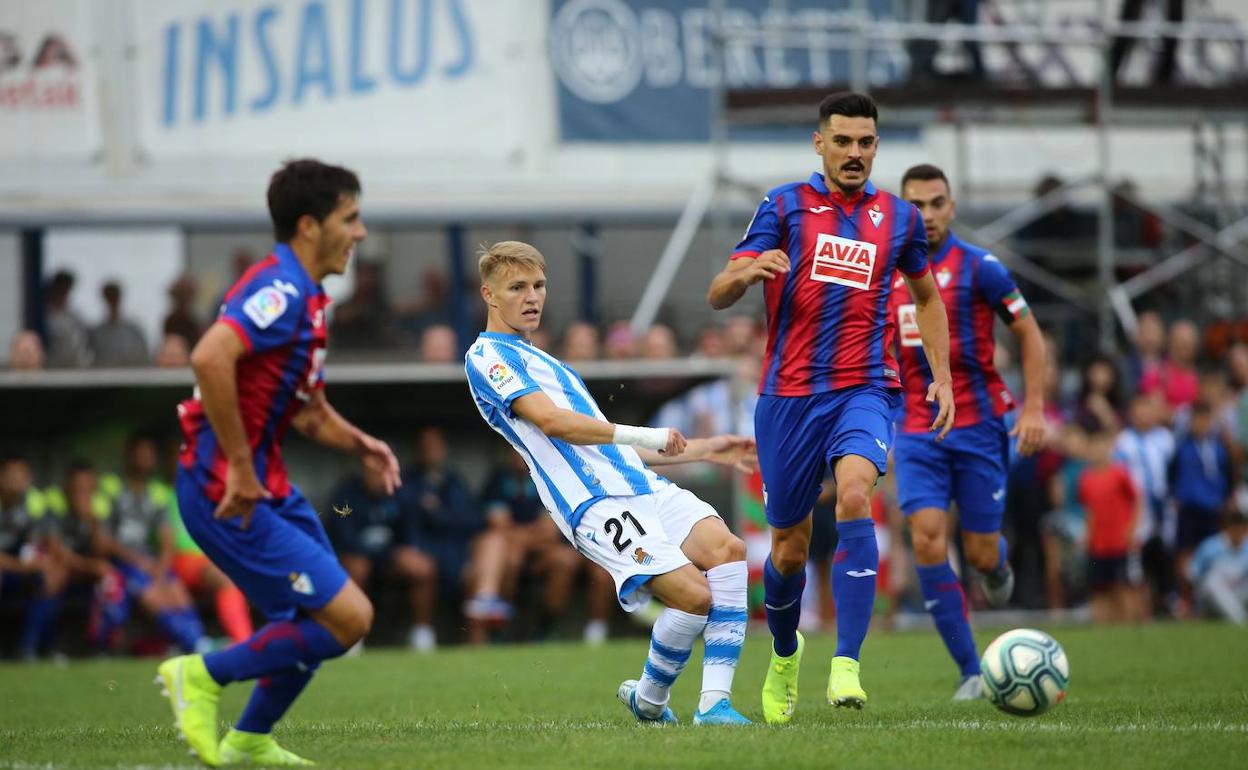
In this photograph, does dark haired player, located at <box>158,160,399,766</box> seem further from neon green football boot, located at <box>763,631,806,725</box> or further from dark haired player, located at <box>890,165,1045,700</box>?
dark haired player, located at <box>890,165,1045,700</box>

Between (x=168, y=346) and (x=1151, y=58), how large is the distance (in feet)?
38.8

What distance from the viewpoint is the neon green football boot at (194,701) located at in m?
5.85

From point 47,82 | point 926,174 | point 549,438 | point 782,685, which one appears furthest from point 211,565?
point 549,438

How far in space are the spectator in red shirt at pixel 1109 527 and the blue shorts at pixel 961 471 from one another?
25.5ft

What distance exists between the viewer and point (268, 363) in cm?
592

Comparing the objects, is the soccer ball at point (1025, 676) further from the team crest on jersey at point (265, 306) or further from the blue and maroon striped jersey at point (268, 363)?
the team crest on jersey at point (265, 306)

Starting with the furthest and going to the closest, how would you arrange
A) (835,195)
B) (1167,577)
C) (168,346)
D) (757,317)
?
(757,317)
(1167,577)
(168,346)
(835,195)

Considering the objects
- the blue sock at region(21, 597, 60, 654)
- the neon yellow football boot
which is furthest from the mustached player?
the blue sock at region(21, 597, 60, 654)

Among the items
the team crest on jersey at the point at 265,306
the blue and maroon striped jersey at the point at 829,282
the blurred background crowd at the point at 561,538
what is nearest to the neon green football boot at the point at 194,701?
the team crest on jersey at the point at 265,306

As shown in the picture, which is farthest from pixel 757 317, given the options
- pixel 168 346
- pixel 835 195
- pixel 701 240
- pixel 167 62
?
pixel 835 195

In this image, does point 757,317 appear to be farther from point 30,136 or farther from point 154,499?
point 30,136

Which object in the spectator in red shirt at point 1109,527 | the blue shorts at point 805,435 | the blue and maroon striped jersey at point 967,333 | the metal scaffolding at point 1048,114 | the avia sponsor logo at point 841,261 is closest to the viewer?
the blue shorts at point 805,435

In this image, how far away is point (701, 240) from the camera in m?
20.4

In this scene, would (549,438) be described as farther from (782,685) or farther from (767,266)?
(782,685)
